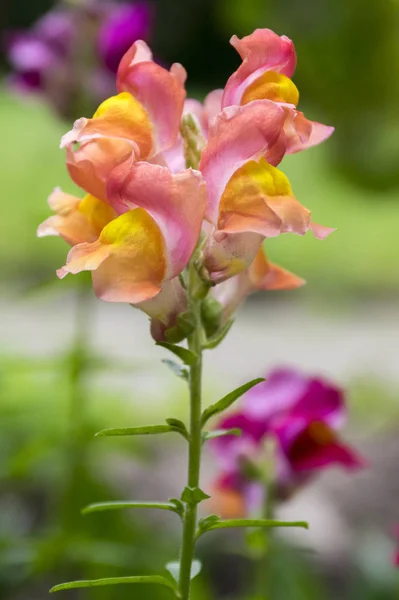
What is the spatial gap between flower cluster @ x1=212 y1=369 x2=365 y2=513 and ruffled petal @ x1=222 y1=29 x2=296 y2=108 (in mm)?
348

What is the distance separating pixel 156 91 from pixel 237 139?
6 centimetres

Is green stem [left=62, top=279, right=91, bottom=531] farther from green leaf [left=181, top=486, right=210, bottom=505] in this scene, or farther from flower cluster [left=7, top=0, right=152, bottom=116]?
green leaf [left=181, top=486, right=210, bottom=505]

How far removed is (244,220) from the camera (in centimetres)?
44

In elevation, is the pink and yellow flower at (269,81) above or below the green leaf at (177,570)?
above

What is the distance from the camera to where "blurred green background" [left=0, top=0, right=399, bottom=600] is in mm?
1023

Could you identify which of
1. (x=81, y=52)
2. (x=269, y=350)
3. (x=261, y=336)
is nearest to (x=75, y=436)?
(x=81, y=52)

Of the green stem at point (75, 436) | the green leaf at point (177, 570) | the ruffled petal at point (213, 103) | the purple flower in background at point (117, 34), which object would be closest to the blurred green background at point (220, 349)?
the green stem at point (75, 436)

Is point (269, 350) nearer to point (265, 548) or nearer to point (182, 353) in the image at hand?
point (265, 548)

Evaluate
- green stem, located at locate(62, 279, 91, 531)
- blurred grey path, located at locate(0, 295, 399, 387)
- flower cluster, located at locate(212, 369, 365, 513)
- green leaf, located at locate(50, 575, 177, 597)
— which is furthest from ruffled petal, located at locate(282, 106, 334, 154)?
blurred grey path, located at locate(0, 295, 399, 387)

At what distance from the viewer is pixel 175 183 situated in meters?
0.43

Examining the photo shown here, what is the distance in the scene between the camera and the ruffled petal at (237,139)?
1.42 ft

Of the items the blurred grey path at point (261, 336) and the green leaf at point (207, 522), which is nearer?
the green leaf at point (207, 522)

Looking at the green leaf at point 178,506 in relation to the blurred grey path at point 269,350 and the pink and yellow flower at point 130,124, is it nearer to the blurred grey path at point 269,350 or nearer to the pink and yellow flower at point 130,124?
the pink and yellow flower at point 130,124

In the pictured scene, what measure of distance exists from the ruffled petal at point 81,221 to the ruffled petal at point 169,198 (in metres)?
0.02
